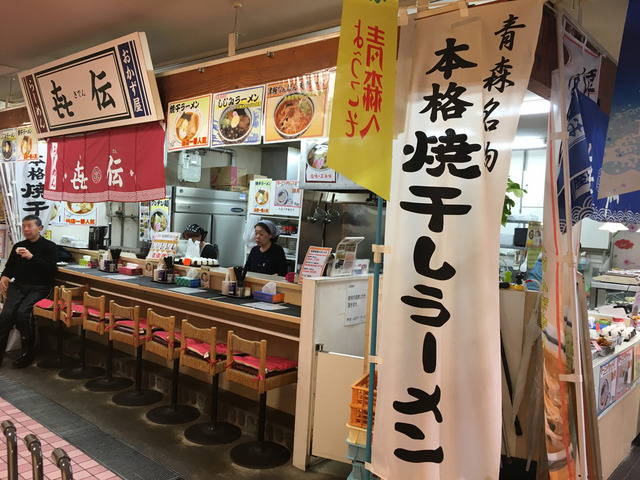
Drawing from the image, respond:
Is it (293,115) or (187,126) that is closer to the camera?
(293,115)

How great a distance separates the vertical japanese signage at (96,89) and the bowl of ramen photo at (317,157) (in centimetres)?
171

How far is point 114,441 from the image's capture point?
429 cm

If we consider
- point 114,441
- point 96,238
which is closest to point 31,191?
point 96,238

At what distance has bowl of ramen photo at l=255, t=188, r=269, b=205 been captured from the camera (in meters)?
8.43

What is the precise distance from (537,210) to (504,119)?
8734mm

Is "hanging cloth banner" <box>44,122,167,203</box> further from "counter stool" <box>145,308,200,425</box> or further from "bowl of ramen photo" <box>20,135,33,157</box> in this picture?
"counter stool" <box>145,308,200,425</box>

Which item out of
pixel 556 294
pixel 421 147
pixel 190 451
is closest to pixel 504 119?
pixel 421 147

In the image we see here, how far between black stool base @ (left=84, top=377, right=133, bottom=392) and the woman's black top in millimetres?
1970

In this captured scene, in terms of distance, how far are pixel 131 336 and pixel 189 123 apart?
7.25ft

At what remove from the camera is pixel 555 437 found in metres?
2.65

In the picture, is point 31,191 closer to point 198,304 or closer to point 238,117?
point 198,304

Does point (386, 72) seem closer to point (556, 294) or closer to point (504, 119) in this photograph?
point (504, 119)

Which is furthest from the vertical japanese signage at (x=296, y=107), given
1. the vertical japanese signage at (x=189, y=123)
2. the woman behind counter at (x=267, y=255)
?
the woman behind counter at (x=267, y=255)

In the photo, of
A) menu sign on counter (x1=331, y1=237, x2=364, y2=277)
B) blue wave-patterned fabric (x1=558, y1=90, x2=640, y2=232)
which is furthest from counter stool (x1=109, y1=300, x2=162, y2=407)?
blue wave-patterned fabric (x1=558, y1=90, x2=640, y2=232)
